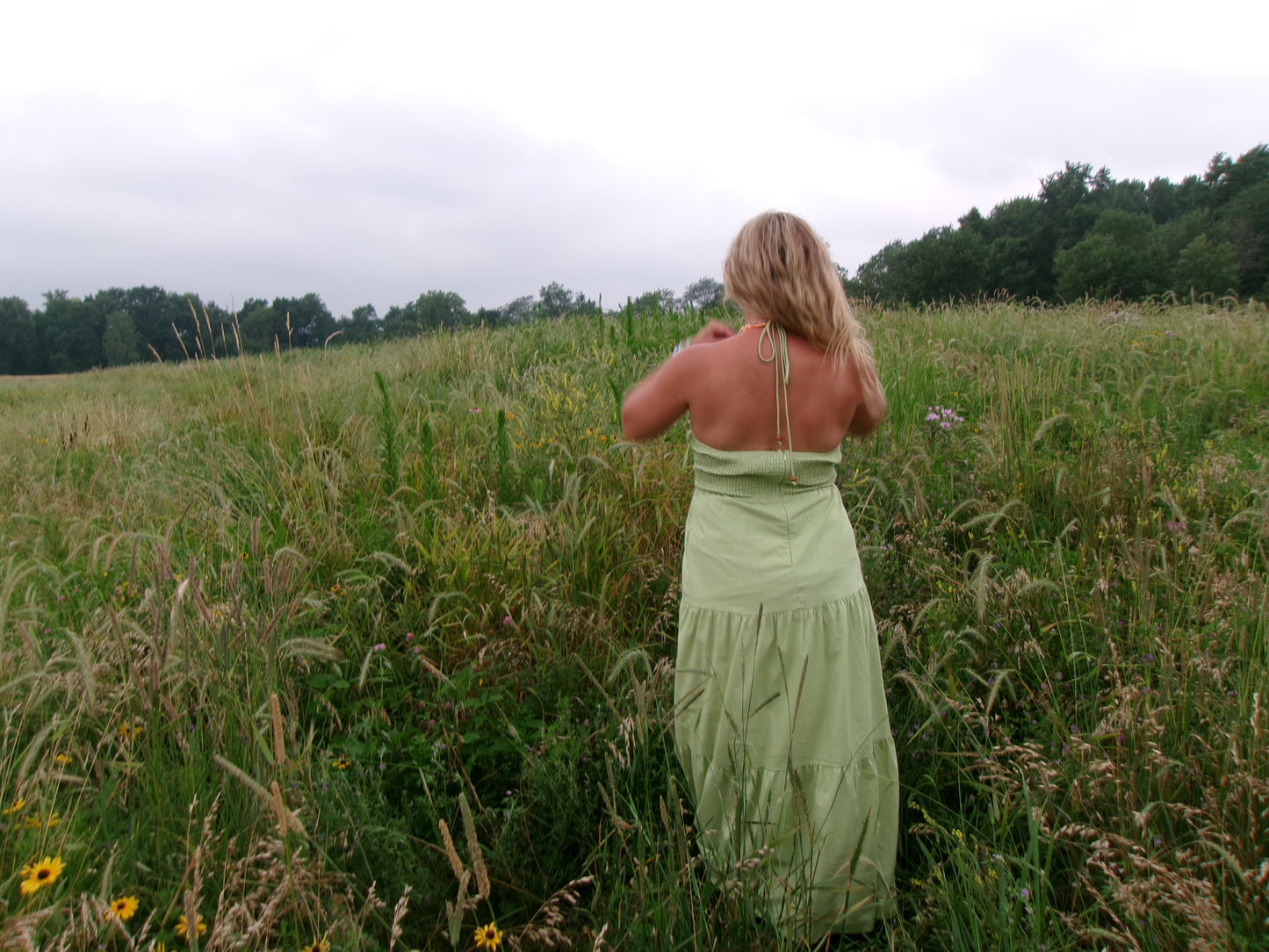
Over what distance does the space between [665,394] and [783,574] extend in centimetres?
62

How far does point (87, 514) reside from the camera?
367 centimetres

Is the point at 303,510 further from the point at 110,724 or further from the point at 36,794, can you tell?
the point at 36,794

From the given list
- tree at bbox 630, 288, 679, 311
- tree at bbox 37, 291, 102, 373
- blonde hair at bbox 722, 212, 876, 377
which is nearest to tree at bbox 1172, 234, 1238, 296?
tree at bbox 630, 288, 679, 311

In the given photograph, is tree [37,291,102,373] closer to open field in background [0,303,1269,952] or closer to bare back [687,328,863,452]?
open field in background [0,303,1269,952]

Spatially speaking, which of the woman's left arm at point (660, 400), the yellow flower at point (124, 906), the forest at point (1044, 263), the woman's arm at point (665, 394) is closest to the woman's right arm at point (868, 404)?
the woman's arm at point (665, 394)

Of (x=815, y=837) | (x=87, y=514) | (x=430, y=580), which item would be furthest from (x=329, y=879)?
(x=87, y=514)

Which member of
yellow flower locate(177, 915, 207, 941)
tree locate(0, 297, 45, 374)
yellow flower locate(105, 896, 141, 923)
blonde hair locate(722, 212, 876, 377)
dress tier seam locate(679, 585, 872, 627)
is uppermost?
tree locate(0, 297, 45, 374)

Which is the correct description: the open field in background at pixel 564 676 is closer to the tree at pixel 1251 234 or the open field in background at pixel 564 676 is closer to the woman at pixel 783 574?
the woman at pixel 783 574

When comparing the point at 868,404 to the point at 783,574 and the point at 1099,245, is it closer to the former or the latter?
the point at 783,574

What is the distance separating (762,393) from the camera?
196 cm

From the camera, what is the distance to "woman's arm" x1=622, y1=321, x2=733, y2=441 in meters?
2.00

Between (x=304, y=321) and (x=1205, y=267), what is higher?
(x=1205, y=267)

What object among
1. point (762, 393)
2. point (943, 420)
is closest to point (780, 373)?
point (762, 393)

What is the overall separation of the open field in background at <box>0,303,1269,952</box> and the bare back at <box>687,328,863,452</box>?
2.48 ft
